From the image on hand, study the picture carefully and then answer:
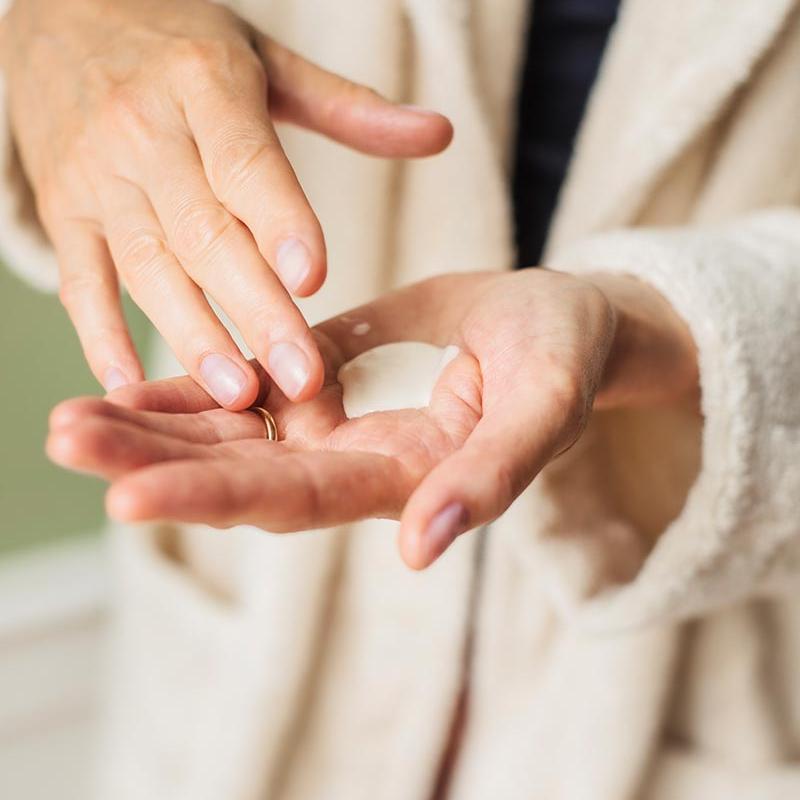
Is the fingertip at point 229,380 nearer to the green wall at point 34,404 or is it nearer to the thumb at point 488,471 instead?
the thumb at point 488,471

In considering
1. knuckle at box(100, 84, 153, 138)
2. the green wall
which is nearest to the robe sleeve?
knuckle at box(100, 84, 153, 138)

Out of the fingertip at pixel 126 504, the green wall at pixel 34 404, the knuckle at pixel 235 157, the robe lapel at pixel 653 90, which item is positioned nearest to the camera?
the fingertip at pixel 126 504

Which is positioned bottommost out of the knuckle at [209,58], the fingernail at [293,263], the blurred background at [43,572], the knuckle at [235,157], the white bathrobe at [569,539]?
the blurred background at [43,572]

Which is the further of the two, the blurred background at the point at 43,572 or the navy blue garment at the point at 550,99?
the blurred background at the point at 43,572

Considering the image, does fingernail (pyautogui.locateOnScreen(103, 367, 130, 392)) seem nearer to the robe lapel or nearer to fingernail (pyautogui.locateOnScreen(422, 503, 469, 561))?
fingernail (pyautogui.locateOnScreen(422, 503, 469, 561))

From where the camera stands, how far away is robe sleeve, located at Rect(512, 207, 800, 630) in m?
0.38

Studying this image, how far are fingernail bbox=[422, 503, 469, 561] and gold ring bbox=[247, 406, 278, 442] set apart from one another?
0.30ft

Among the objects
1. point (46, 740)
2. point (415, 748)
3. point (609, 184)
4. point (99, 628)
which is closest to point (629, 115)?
point (609, 184)

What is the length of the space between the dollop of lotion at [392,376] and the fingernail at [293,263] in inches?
2.3

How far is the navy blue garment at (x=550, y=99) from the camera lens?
0.51 m

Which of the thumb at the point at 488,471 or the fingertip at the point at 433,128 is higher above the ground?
the fingertip at the point at 433,128

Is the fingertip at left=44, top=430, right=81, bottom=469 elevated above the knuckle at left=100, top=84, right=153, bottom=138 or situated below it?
below

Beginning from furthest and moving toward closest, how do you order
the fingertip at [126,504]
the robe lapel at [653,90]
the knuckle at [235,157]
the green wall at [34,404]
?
the green wall at [34,404] < the robe lapel at [653,90] < the knuckle at [235,157] < the fingertip at [126,504]

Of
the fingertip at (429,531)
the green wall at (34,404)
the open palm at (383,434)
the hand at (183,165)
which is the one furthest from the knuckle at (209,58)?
the green wall at (34,404)
